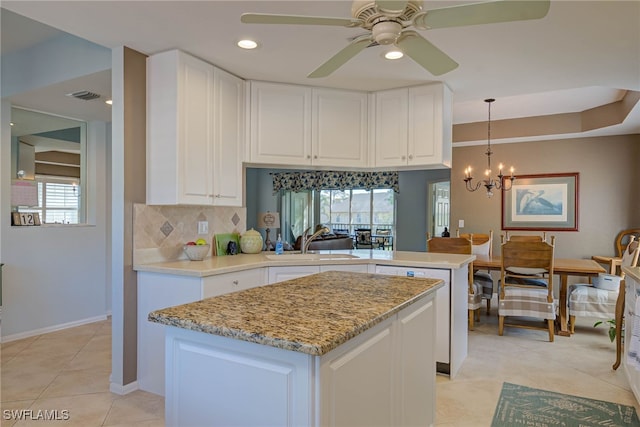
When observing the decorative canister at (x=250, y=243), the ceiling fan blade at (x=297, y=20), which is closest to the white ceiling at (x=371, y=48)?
the ceiling fan blade at (x=297, y=20)

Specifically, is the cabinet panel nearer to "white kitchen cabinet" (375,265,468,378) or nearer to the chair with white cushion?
"white kitchen cabinet" (375,265,468,378)

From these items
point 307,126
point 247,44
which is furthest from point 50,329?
point 247,44

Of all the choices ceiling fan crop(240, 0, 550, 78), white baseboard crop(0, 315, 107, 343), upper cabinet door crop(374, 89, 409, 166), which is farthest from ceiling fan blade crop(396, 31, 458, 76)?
white baseboard crop(0, 315, 107, 343)

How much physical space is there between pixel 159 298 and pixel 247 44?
1.81m

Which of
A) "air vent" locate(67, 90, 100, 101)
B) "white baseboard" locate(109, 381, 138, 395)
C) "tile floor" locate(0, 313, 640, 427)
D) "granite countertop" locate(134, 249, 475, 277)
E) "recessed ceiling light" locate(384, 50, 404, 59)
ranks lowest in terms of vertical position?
"tile floor" locate(0, 313, 640, 427)

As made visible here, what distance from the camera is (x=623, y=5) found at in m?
2.14

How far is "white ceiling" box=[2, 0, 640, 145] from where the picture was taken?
2.20 meters

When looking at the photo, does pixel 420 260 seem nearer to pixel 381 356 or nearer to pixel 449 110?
pixel 449 110

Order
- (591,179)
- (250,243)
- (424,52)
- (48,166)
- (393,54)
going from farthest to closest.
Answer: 1. (591,179)
2. (48,166)
3. (250,243)
4. (393,54)
5. (424,52)

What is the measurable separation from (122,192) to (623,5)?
3.18 metres

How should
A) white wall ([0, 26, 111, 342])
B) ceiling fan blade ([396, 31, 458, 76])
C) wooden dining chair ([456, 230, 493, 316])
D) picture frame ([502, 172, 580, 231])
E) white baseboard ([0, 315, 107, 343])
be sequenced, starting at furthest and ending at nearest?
picture frame ([502, 172, 580, 231]) < wooden dining chair ([456, 230, 493, 316]) < white baseboard ([0, 315, 107, 343]) < white wall ([0, 26, 111, 342]) < ceiling fan blade ([396, 31, 458, 76])

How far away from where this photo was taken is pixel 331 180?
9.62 meters

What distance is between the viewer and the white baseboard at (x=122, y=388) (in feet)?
8.87

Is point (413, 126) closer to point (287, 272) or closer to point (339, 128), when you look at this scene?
point (339, 128)
